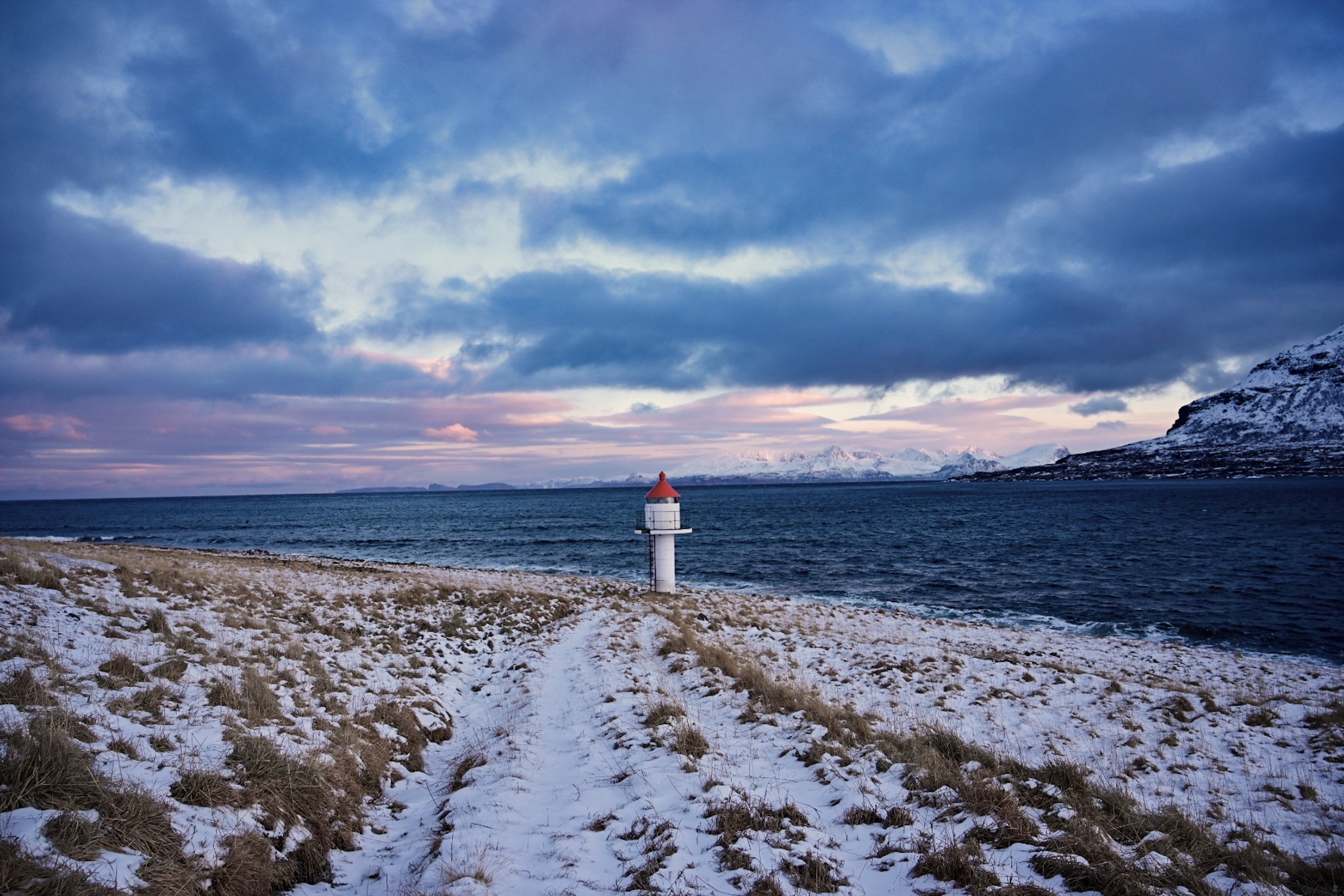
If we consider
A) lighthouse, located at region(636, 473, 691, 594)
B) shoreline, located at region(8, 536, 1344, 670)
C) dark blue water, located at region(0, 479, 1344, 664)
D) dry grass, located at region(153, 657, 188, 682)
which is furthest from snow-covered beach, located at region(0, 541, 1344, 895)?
dark blue water, located at region(0, 479, 1344, 664)

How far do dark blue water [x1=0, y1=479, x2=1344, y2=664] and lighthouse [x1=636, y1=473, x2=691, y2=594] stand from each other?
918 centimetres

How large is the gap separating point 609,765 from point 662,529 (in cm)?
2046

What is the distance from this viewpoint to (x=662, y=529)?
1137 inches

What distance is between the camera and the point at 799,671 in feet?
49.3

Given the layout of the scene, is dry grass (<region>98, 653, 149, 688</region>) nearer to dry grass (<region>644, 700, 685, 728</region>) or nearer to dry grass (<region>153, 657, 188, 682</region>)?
dry grass (<region>153, 657, 188, 682</region>)

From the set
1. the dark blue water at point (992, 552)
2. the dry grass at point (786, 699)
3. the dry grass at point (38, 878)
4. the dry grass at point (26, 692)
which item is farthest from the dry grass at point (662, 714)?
the dark blue water at point (992, 552)

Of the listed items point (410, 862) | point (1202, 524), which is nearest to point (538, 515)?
point (1202, 524)

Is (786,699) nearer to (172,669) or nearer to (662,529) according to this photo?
(172,669)

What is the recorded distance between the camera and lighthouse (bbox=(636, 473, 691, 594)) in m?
28.8

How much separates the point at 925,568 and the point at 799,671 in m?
31.8

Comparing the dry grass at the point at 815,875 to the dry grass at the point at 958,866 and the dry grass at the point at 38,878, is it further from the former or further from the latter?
the dry grass at the point at 38,878

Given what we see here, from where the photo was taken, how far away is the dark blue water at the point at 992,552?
28.3 meters

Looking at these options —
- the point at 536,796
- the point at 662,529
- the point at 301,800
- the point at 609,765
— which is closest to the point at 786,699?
the point at 609,765

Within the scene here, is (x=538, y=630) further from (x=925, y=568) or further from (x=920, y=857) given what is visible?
(x=925, y=568)
